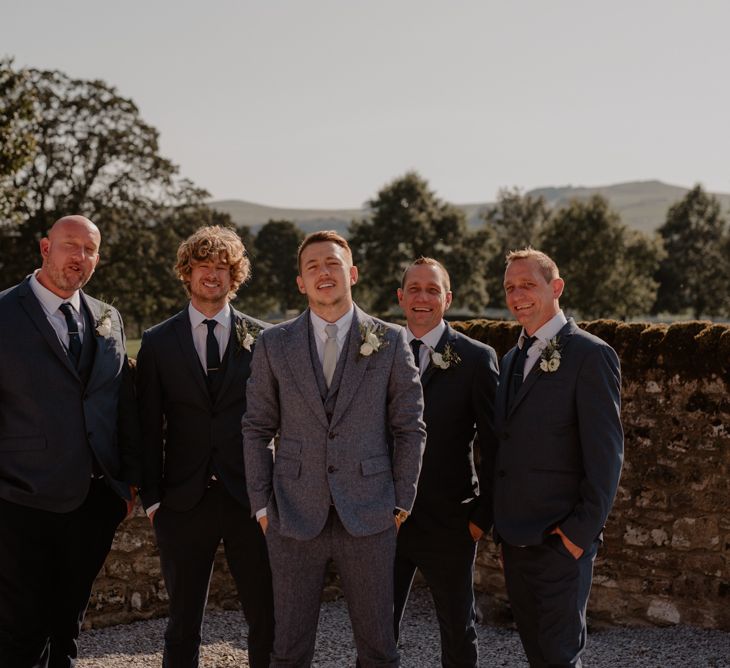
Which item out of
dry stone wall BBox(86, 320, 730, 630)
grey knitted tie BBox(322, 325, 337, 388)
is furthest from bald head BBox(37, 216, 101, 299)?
dry stone wall BBox(86, 320, 730, 630)

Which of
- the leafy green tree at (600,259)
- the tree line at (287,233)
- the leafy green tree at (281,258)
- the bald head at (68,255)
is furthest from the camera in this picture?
the leafy green tree at (281,258)

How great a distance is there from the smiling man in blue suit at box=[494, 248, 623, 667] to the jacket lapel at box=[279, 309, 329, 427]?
Answer: 0.99 m

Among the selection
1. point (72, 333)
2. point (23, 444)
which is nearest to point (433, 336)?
point (72, 333)

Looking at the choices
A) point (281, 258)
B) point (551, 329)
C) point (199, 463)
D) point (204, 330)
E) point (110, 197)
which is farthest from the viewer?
point (281, 258)

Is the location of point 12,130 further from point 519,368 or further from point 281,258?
point 281,258

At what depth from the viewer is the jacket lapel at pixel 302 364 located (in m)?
3.74

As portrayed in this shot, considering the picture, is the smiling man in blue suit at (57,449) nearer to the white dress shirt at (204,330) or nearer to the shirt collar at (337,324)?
the white dress shirt at (204,330)

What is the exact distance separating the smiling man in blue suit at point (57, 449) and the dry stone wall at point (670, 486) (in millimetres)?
2055

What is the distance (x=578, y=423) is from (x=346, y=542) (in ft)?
3.96

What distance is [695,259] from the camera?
54.0 meters

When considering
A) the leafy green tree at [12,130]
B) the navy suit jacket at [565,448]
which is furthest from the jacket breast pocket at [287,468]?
the leafy green tree at [12,130]

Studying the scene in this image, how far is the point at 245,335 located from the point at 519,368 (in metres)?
1.45

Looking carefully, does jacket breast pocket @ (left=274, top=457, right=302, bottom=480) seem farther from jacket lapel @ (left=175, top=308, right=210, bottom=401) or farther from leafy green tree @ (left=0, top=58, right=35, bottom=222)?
leafy green tree @ (left=0, top=58, right=35, bottom=222)

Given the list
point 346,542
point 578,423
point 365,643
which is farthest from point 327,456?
point 578,423
